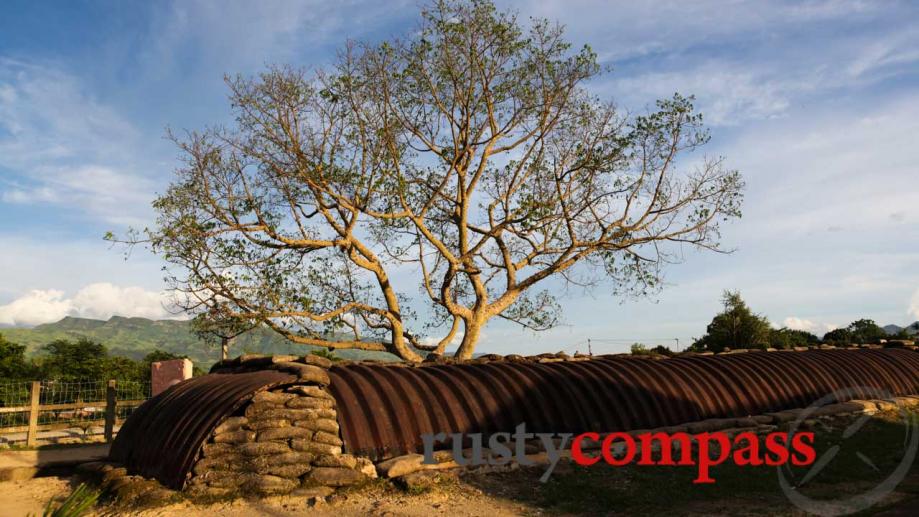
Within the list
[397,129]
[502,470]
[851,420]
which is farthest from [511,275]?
[502,470]

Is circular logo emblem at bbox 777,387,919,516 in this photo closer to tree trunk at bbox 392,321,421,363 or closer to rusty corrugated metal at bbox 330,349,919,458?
rusty corrugated metal at bbox 330,349,919,458

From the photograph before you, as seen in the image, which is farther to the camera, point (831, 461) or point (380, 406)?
point (831, 461)

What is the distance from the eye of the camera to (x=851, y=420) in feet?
48.4

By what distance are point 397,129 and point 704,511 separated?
1636 cm

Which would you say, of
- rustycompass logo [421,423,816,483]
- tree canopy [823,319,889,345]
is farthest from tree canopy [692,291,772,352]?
rustycompass logo [421,423,816,483]

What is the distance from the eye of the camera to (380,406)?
10.9m

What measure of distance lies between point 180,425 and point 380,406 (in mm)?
3018

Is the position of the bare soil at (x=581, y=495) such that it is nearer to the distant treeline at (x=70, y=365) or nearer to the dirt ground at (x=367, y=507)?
the dirt ground at (x=367, y=507)

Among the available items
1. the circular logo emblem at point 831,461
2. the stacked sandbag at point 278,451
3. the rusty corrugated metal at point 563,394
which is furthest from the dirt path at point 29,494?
the circular logo emblem at point 831,461

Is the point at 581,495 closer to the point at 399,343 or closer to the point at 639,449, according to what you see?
the point at 639,449

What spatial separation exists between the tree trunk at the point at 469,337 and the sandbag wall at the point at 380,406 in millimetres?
7320

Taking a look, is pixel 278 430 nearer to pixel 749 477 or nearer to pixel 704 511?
pixel 704 511

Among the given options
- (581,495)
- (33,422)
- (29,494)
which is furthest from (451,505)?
(33,422)

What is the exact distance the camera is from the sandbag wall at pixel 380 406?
31.6ft
